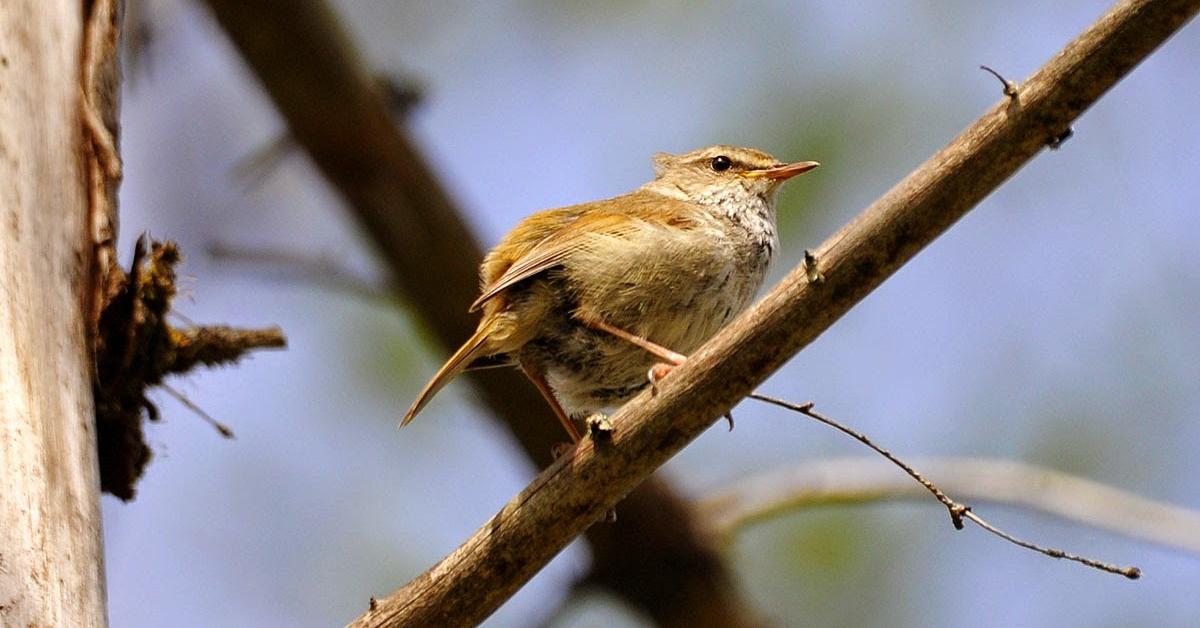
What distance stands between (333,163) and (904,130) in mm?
4291

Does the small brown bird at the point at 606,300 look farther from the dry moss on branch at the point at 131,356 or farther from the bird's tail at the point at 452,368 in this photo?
the dry moss on branch at the point at 131,356

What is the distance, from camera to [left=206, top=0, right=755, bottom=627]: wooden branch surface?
22.1 feet

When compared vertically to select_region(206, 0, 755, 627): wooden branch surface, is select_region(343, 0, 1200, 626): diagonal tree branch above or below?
below

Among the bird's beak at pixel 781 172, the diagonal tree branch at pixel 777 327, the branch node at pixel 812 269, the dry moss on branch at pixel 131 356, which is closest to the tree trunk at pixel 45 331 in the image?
the dry moss on branch at pixel 131 356

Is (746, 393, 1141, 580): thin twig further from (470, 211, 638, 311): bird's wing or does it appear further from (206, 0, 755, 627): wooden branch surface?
(206, 0, 755, 627): wooden branch surface

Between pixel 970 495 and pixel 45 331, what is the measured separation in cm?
466

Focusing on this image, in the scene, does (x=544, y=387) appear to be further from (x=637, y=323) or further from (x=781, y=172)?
(x=781, y=172)

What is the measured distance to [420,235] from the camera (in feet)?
23.2

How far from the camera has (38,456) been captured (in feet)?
11.6

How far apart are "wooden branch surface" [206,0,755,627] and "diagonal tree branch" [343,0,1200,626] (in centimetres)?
351

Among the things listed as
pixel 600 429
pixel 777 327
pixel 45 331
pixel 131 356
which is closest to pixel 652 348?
pixel 600 429

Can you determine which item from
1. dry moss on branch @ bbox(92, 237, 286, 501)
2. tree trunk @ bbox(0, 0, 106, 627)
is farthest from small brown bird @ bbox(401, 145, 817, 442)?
tree trunk @ bbox(0, 0, 106, 627)

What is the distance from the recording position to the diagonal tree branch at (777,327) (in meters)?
3.17

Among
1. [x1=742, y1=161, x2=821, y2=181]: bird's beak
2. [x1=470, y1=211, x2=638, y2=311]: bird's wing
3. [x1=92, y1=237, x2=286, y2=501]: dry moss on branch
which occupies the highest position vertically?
[x1=742, y1=161, x2=821, y2=181]: bird's beak
